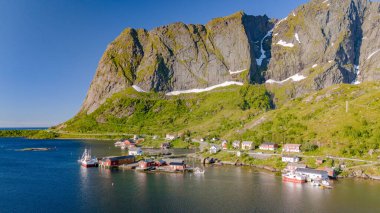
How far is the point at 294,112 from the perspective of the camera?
147875 millimetres

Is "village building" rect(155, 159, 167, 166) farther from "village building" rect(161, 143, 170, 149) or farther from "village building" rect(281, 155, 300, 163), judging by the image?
"village building" rect(161, 143, 170, 149)

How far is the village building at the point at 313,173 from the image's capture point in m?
83.3

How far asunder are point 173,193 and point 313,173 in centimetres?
3679

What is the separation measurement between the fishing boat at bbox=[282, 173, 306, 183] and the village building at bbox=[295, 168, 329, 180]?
1.83 metres

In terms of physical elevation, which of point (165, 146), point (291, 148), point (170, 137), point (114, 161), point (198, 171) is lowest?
point (198, 171)

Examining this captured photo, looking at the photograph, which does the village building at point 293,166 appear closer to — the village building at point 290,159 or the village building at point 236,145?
the village building at point 290,159

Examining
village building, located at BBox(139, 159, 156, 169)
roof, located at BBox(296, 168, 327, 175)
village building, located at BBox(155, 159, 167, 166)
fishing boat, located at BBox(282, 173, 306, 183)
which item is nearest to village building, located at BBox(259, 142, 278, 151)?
roof, located at BBox(296, 168, 327, 175)

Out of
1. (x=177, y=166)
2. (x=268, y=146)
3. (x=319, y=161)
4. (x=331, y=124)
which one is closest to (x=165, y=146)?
(x=268, y=146)

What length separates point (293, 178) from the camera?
8512cm

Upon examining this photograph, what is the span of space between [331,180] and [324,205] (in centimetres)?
2437

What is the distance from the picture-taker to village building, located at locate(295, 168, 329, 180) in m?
83.3

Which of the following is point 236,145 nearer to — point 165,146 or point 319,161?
point 319,161

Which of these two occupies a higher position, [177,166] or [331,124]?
[331,124]

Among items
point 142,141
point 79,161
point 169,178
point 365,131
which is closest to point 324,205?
point 169,178
